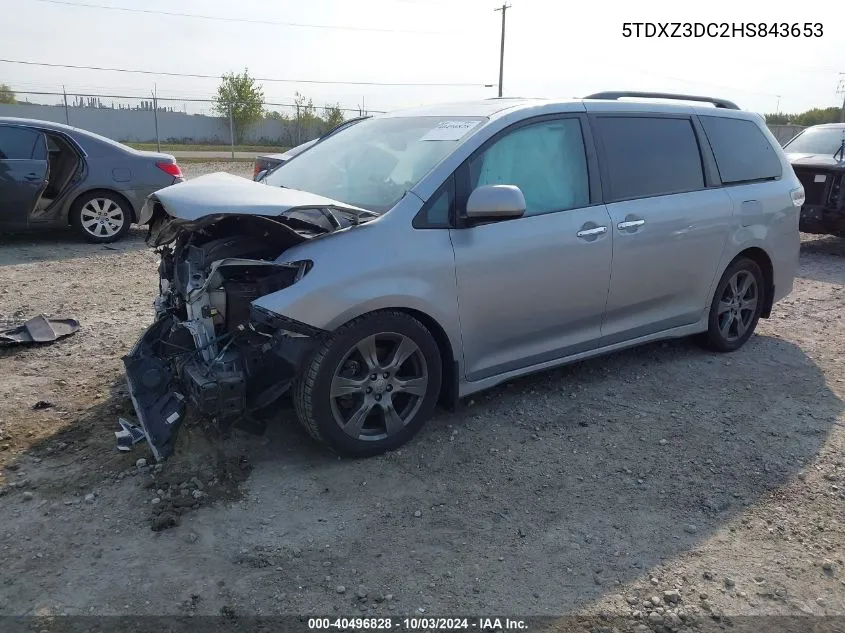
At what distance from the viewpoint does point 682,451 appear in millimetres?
3928

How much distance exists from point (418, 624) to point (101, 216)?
26.2 feet

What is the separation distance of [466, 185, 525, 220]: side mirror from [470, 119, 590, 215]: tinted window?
0.71ft

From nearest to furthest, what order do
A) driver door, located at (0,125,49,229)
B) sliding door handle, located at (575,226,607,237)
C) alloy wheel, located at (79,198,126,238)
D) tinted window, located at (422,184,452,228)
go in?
1. tinted window, located at (422,184,452,228)
2. sliding door handle, located at (575,226,607,237)
3. driver door, located at (0,125,49,229)
4. alloy wheel, located at (79,198,126,238)

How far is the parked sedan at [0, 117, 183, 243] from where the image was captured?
836 cm

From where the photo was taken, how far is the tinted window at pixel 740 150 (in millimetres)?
5156

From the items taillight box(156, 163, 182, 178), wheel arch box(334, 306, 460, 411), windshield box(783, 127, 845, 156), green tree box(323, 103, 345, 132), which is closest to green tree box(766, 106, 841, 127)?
green tree box(323, 103, 345, 132)

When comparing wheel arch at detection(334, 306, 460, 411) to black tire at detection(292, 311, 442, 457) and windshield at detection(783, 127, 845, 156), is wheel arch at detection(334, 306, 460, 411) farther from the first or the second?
windshield at detection(783, 127, 845, 156)

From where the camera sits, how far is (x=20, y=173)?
8.34 m

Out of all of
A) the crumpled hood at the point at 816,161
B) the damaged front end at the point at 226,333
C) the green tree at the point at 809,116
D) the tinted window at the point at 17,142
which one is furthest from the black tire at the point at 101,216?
the green tree at the point at 809,116

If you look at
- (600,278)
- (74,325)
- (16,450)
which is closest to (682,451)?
(600,278)

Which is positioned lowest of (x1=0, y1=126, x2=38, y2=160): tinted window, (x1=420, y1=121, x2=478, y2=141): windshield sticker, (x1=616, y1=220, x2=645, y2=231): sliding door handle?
(x1=616, y1=220, x2=645, y2=231): sliding door handle

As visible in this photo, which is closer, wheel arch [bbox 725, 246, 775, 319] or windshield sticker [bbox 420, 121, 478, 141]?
windshield sticker [bbox 420, 121, 478, 141]

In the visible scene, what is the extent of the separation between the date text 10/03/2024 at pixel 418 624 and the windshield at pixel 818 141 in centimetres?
1018

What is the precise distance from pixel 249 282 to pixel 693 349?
367 centimetres
